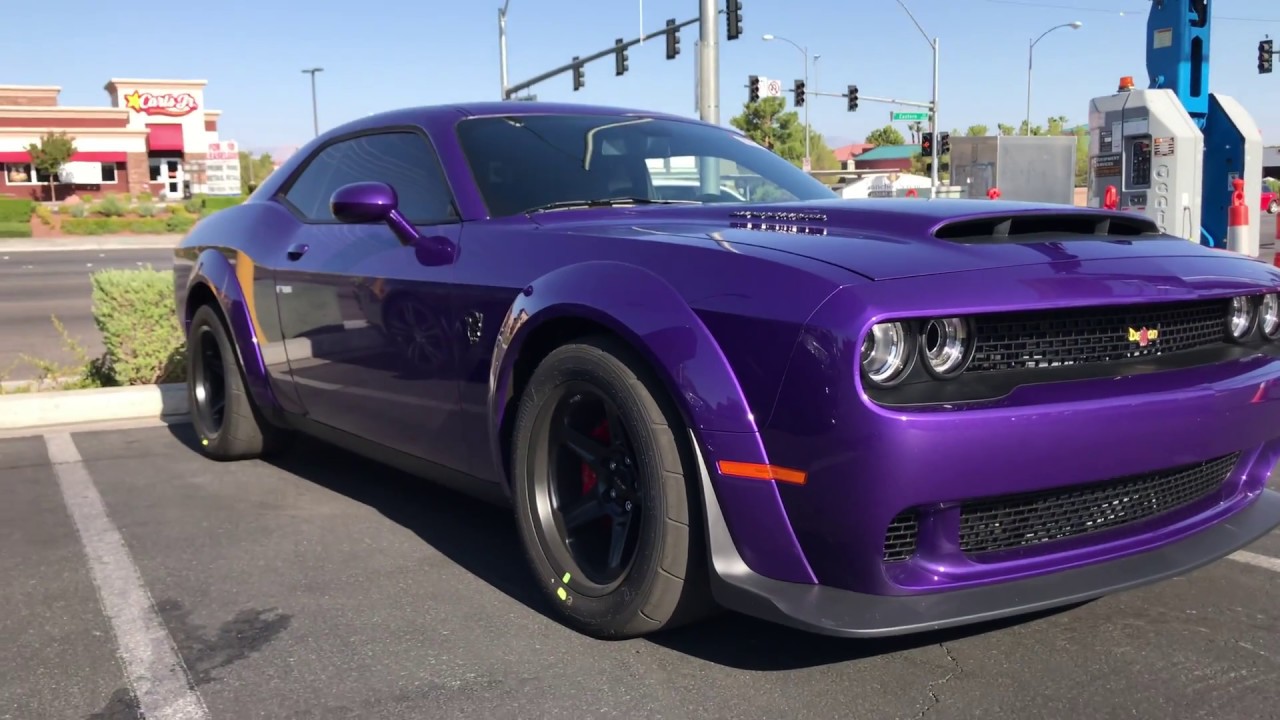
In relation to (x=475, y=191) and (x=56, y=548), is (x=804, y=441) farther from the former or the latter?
(x=56, y=548)

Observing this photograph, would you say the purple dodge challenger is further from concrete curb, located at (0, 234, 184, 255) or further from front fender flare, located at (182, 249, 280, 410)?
concrete curb, located at (0, 234, 184, 255)

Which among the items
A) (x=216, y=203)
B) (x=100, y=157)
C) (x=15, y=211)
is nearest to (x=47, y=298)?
(x=15, y=211)

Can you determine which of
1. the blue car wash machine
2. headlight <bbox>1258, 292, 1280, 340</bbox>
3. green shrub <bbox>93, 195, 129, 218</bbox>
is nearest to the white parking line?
headlight <bbox>1258, 292, 1280, 340</bbox>

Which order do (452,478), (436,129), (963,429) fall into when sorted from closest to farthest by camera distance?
(963,429) < (452,478) < (436,129)

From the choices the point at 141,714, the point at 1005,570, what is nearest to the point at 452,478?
the point at 141,714

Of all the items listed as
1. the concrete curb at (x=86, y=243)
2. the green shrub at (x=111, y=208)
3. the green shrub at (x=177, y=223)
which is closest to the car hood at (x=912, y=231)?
the concrete curb at (x=86, y=243)

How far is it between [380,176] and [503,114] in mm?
575

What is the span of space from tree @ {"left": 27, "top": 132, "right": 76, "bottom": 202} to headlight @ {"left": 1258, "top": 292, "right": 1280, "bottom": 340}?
2315 inches

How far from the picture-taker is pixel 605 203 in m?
3.66

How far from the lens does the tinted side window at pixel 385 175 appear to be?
3.79 m

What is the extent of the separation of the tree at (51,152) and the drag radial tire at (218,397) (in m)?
55.0

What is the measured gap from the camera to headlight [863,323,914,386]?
236 cm

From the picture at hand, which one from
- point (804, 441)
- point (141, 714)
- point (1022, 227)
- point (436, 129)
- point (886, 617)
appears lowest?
point (141, 714)

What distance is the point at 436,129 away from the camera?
3902mm
